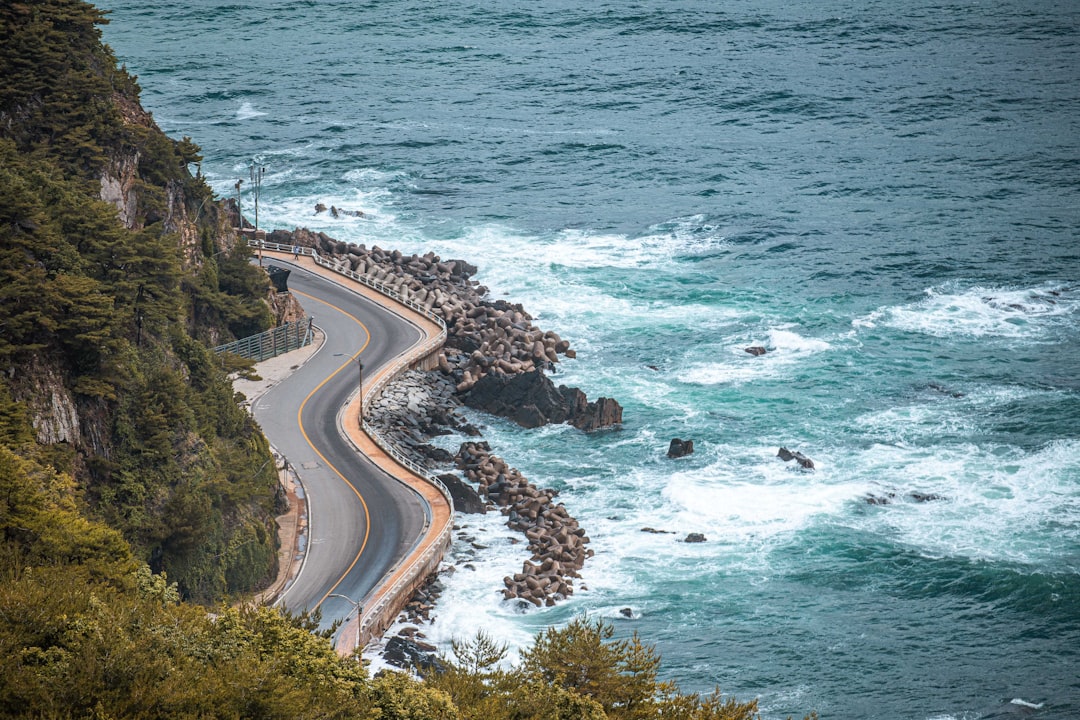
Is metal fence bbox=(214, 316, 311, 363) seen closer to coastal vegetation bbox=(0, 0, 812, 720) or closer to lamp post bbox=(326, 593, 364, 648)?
coastal vegetation bbox=(0, 0, 812, 720)

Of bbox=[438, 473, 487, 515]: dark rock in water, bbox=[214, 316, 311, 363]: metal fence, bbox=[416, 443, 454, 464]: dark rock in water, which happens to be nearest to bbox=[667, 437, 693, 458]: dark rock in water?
bbox=[438, 473, 487, 515]: dark rock in water

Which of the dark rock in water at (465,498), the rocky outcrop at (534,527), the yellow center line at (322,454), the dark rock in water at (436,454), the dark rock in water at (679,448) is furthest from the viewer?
the dark rock in water at (436,454)

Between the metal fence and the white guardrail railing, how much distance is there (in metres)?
8.56

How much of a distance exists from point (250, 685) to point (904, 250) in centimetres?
9852

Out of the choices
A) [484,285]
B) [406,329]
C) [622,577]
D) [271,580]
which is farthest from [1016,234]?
[271,580]

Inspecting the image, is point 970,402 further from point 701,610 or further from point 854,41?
point 854,41

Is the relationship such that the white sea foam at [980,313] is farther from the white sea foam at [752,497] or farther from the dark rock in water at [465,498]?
the dark rock in water at [465,498]

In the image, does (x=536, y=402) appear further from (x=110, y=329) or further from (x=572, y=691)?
(x=572, y=691)

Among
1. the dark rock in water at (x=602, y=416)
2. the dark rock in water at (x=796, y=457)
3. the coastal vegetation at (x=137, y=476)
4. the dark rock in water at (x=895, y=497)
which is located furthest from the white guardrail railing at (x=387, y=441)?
the dark rock in water at (x=895, y=497)

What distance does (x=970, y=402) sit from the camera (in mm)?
86938

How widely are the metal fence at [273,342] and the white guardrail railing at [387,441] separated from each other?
8.56 meters

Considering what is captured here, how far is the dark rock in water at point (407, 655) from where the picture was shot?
5931 cm

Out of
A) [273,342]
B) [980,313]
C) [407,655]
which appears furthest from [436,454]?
[980,313]

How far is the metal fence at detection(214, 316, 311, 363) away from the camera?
8856 cm
